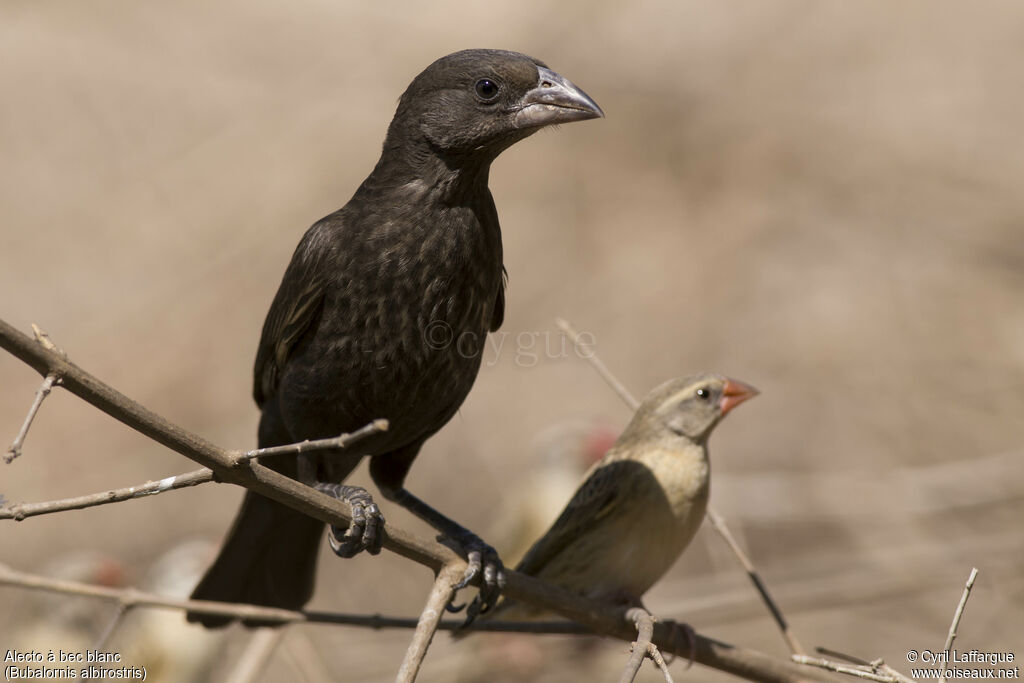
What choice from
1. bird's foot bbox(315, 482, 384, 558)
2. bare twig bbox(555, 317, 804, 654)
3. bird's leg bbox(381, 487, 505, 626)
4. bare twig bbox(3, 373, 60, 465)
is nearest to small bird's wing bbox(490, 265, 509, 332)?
bare twig bbox(555, 317, 804, 654)

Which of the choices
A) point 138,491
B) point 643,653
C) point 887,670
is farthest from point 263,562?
point 887,670

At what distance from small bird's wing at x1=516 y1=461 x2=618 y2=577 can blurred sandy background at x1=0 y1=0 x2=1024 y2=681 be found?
102 centimetres

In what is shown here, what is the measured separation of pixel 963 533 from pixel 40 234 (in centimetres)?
918

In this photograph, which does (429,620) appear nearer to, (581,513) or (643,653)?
(643,653)

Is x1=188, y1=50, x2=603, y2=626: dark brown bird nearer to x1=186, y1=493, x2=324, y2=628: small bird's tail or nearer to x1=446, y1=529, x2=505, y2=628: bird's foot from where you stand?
x1=446, y1=529, x2=505, y2=628: bird's foot

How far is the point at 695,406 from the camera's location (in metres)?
4.71

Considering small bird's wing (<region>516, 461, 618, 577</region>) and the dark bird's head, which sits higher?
the dark bird's head

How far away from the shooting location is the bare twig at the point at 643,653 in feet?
9.59

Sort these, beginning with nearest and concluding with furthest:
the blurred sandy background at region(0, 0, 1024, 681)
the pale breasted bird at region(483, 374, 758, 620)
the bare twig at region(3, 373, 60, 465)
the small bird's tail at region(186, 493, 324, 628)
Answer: the bare twig at region(3, 373, 60, 465) < the small bird's tail at region(186, 493, 324, 628) < the pale breasted bird at region(483, 374, 758, 620) < the blurred sandy background at region(0, 0, 1024, 681)

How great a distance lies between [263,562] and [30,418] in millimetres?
2253

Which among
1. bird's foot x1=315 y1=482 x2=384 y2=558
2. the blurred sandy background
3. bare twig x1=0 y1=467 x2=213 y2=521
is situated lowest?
bare twig x1=0 y1=467 x2=213 y2=521

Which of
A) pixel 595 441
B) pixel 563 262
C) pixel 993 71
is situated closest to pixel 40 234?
pixel 563 262

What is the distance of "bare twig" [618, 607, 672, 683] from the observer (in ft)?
9.59

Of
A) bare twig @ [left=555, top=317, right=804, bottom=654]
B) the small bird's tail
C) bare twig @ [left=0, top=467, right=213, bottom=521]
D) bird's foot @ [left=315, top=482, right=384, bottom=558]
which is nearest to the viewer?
bare twig @ [left=0, top=467, right=213, bottom=521]
